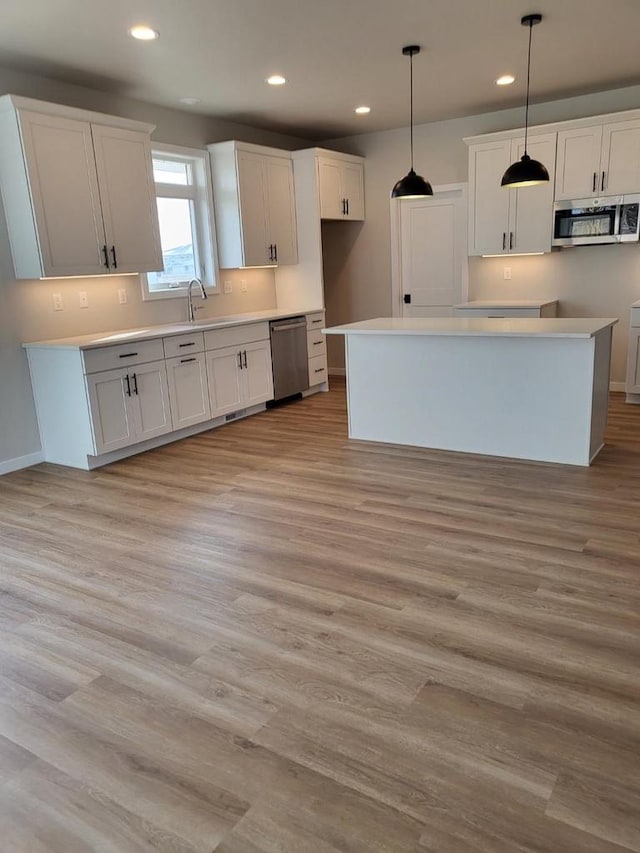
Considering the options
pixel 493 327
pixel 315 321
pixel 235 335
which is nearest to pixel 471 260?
pixel 315 321

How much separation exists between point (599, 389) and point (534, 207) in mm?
2593

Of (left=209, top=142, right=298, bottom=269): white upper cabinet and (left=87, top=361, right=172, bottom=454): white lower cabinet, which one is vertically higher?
(left=209, top=142, right=298, bottom=269): white upper cabinet

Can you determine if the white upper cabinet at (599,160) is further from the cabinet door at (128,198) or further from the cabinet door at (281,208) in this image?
the cabinet door at (128,198)

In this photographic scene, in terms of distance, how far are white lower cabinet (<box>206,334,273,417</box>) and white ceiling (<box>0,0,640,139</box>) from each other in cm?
213

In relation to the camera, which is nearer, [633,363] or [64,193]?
[64,193]

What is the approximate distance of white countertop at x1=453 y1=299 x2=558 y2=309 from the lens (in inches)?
236

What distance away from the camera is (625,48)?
4539 mm

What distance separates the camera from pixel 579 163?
5.68 m

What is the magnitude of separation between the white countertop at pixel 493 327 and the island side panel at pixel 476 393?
8cm

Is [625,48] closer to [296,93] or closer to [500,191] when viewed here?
[500,191]

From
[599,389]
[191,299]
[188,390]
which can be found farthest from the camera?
[191,299]

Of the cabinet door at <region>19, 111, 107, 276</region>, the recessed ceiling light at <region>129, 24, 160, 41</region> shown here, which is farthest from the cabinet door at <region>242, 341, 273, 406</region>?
the recessed ceiling light at <region>129, 24, 160, 41</region>

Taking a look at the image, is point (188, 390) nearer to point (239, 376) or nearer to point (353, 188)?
point (239, 376)

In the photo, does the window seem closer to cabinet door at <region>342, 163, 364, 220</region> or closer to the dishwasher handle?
the dishwasher handle
